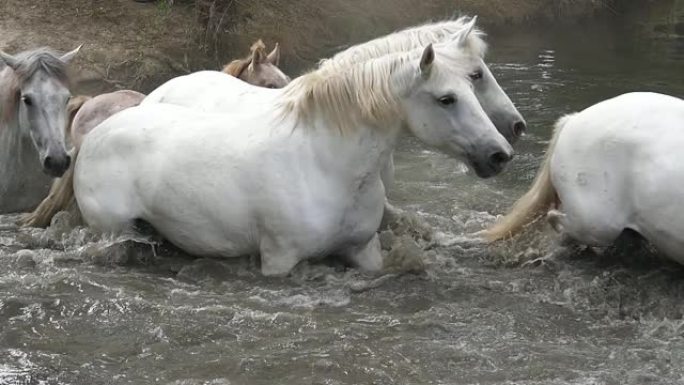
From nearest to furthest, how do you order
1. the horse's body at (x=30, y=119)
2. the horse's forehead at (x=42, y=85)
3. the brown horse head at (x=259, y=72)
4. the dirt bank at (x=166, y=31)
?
the horse's body at (x=30, y=119) < the horse's forehead at (x=42, y=85) < the brown horse head at (x=259, y=72) < the dirt bank at (x=166, y=31)

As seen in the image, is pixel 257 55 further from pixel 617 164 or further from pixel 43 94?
pixel 617 164

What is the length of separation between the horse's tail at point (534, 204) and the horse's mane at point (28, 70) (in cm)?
283

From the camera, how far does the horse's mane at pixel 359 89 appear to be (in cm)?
485

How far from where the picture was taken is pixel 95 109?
21.9 feet

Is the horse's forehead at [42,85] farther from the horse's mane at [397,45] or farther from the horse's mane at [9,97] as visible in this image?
the horse's mane at [397,45]

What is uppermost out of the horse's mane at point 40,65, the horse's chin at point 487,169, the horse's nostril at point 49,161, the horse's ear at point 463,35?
the horse's ear at point 463,35

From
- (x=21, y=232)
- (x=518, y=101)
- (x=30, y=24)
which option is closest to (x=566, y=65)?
(x=518, y=101)

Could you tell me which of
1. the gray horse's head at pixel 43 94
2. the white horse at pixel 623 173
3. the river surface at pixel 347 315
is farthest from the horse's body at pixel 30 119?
Result: the white horse at pixel 623 173

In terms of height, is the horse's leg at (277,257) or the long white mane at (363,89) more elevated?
the long white mane at (363,89)

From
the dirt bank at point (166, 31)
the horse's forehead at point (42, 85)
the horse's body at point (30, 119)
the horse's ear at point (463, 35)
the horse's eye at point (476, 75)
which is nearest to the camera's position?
the horse's ear at point (463, 35)

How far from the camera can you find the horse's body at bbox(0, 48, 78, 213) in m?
5.61

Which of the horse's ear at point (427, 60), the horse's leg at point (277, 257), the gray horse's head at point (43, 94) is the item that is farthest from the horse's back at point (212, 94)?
the horse's ear at point (427, 60)

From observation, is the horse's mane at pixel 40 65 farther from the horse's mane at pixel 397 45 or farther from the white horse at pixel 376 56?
the horse's mane at pixel 397 45

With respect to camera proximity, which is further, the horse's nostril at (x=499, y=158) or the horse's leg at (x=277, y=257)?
the horse's leg at (x=277, y=257)
